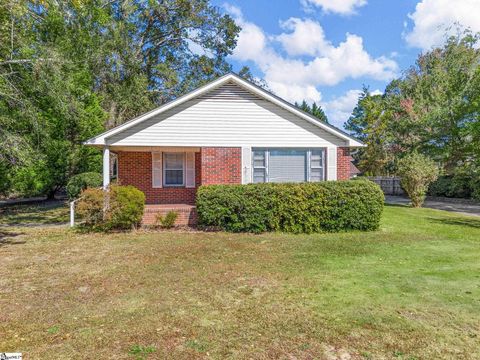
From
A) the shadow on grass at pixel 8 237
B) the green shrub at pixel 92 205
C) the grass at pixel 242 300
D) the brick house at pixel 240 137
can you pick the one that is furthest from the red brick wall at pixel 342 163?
the shadow on grass at pixel 8 237

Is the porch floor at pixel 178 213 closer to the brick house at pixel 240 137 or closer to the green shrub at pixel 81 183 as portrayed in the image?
the brick house at pixel 240 137

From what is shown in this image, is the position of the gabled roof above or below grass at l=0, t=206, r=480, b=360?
above

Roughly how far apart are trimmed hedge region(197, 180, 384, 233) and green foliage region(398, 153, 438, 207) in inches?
370

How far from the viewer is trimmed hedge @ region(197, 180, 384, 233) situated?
1123cm

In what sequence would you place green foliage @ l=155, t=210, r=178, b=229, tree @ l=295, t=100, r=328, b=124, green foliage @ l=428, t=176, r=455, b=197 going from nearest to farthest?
1. green foliage @ l=155, t=210, r=178, b=229
2. green foliage @ l=428, t=176, r=455, b=197
3. tree @ l=295, t=100, r=328, b=124

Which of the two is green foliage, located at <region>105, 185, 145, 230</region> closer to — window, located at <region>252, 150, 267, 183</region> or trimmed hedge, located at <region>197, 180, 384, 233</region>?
trimmed hedge, located at <region>197, 180, 384, 233</region>

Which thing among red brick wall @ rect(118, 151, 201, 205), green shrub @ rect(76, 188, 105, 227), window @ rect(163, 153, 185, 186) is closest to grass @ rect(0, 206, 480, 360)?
green shrub @ rect(76, 188, 105, 227)

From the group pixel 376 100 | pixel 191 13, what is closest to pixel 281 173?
pixel 191 13

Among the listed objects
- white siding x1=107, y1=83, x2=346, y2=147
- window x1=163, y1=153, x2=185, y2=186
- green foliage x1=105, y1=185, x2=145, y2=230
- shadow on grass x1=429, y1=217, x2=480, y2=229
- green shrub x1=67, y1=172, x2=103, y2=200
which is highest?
white siding x1=107, y1=83, x2=346, y2=147

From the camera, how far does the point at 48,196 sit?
2444cm

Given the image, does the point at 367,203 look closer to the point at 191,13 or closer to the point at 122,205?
the point at 122,205

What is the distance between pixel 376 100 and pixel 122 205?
39.2 m

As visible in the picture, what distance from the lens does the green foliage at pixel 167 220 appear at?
40.2 feet

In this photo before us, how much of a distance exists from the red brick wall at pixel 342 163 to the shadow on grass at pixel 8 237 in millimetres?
11234
